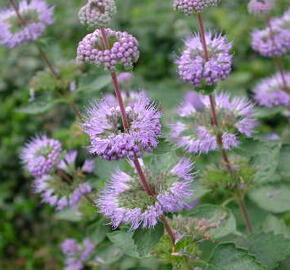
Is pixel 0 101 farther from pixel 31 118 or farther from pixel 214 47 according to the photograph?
pixel 214 47

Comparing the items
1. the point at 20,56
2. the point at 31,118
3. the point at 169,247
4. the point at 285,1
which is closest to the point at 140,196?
the point at 169,247

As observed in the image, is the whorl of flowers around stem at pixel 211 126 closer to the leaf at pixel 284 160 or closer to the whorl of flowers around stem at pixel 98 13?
the leaf at pixel 284 160

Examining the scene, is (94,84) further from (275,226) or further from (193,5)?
(275,226)

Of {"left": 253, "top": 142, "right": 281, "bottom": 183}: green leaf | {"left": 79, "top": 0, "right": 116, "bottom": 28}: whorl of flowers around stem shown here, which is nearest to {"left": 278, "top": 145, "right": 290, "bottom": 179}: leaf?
{"left": 253, "top": 142, "right": 281, "bottom": 183}: green leaf

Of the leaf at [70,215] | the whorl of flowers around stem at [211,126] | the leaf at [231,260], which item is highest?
the whorl of flowers around stem at [211,126]

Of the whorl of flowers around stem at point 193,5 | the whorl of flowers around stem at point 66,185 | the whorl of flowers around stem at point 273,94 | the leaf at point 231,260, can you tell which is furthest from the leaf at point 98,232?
the whorl of flowers around stem at point 193,5

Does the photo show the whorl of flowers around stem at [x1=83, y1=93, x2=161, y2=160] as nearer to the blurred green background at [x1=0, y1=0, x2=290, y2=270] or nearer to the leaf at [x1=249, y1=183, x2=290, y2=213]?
the leaf at [x1=249, y1=183, x2=290, y2=213]

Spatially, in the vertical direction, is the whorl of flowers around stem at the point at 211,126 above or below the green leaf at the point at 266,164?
above
